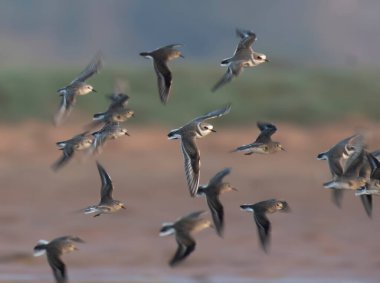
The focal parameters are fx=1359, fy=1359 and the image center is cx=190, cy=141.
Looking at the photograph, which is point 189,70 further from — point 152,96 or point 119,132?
point 119,132

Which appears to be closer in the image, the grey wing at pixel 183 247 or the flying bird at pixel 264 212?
the grey wing at pixel 183 247

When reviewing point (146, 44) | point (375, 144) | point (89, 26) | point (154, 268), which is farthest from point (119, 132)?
point (89, 26)

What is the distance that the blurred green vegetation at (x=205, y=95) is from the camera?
3184 centimetres

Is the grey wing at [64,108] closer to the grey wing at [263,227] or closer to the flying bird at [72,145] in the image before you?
the flying bird at [72,145]

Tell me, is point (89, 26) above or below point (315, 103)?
above

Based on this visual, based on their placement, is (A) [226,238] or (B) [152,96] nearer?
(A) [226,238]

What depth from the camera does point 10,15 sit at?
89.7m

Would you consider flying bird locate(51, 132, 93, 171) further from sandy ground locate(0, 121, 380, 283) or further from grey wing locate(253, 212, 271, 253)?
sandy ground locate(0, 121, 380, 283)

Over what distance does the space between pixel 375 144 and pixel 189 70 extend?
6928 millimetres

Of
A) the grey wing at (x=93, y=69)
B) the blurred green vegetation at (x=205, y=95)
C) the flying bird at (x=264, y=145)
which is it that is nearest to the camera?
the flying bird at (x=264, y=145)

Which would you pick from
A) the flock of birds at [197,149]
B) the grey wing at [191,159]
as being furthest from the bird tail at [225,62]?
the grey wing at [191,159]

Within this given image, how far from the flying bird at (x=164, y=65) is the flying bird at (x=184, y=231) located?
1174 mm


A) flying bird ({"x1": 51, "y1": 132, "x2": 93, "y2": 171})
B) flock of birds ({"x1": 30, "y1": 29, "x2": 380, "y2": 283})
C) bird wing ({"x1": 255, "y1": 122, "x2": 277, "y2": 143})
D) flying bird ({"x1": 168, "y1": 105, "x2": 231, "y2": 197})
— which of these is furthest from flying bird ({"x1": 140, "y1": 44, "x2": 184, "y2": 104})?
bird wing ({"x1": 255, "y1": 122, "x2": 277, "y2": 143})

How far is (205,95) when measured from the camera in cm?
3291
